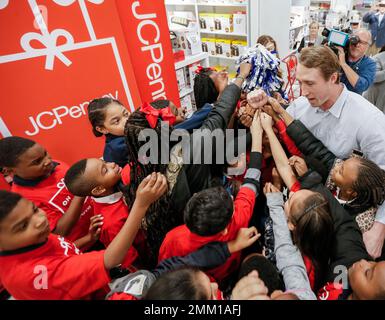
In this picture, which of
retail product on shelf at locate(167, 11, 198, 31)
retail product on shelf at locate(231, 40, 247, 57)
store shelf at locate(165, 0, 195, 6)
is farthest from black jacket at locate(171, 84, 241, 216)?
store shelf at locate(165, 0, 195, 6)

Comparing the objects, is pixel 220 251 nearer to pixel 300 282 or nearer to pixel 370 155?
pixel 300 282

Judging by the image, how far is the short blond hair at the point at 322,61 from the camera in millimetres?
1277

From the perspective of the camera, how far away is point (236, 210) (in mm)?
→ 1123

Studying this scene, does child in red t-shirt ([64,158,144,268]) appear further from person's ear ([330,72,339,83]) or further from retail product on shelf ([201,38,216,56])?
retail product on shelf ([201,38,216,56])

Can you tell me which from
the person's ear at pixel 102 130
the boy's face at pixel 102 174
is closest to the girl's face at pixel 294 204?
the boy's face at pixel 102 174

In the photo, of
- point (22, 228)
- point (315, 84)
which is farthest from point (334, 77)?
point (22, 228)

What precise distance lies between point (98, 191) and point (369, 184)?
1293mm

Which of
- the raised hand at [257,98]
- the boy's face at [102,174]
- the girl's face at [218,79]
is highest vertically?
the girl's face at [218,79]

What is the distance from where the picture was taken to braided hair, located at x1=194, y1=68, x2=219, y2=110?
1590mm

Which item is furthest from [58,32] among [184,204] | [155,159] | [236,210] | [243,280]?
[243,280]

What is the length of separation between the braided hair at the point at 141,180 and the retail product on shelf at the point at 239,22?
12.5 feet

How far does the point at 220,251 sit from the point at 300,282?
1.03 feet

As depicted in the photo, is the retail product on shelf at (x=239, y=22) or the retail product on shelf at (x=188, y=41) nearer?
the retail product on shelf at (x=188, y=41)

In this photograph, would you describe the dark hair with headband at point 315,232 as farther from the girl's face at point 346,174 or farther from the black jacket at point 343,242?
the girl's face at point 346,174
